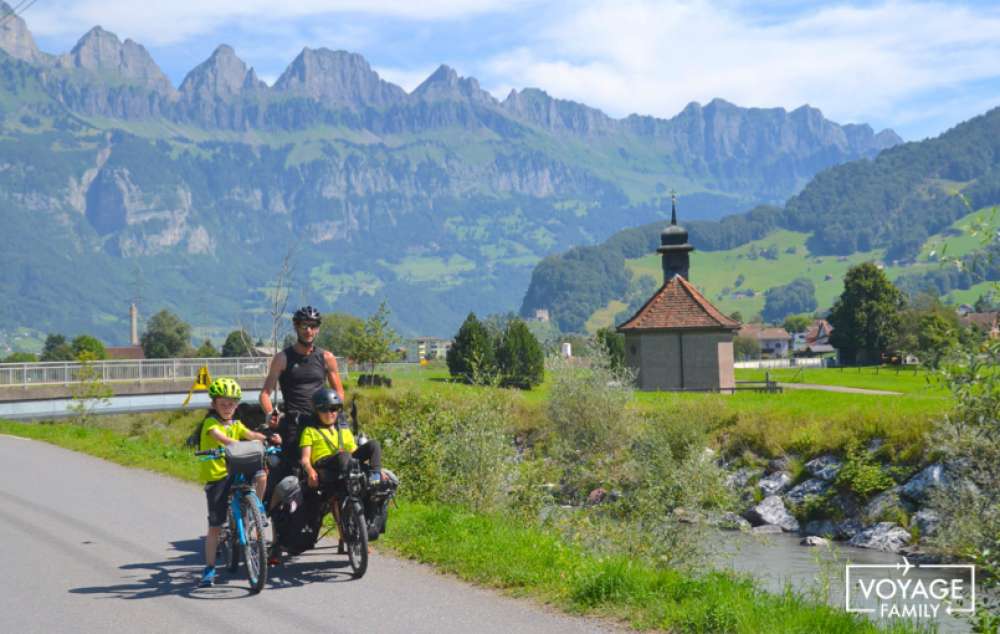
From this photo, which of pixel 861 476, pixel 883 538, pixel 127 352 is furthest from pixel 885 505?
pixel 127 352

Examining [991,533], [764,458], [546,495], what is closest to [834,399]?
[764,458]

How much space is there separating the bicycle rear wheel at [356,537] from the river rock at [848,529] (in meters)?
21.9

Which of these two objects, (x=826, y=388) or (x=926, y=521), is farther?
(x=826, y=388)

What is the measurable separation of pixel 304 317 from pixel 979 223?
683cm

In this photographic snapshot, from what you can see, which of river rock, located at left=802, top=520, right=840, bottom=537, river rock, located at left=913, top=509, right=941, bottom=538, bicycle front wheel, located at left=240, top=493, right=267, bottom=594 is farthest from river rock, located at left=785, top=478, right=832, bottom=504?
bicycle front wheel, located at left=240, top=493, right=267, bottom=594

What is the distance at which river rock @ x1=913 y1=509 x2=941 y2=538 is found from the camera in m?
27.8

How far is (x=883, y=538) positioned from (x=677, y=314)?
3341 cm

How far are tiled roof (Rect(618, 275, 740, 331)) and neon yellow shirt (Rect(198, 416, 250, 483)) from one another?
163 feet

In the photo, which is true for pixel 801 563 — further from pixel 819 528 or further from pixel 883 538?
pixel 819 528

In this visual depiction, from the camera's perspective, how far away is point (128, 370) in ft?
205

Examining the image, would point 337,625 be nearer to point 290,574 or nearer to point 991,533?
point 290,574

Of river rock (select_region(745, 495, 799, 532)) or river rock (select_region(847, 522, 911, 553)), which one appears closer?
river rock (select_region(847, 522, 911, 553))

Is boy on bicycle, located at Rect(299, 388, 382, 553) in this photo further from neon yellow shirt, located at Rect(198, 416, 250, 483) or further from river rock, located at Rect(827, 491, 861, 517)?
river rock, located at Rect(827, 491, 861, 517)

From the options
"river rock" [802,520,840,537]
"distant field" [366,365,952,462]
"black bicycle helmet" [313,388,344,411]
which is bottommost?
"river rock" [802,520,840,537]
